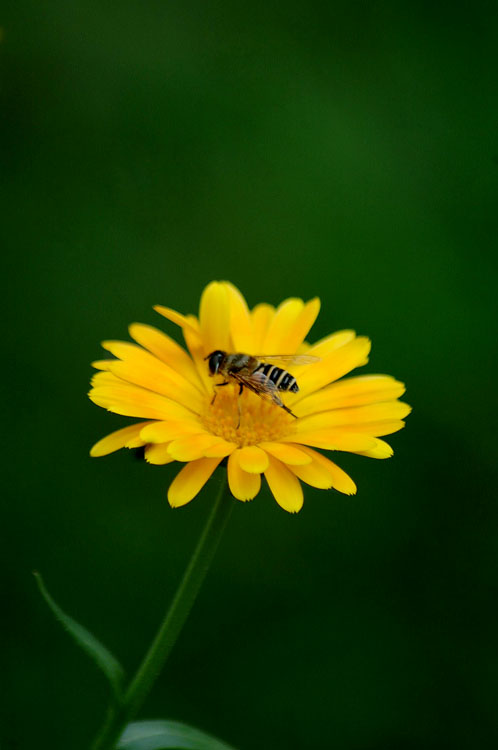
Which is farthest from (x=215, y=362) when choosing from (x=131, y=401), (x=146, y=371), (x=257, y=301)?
(x=257, y=301)

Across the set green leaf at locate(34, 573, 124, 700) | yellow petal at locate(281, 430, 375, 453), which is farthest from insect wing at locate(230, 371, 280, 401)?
green leaf at locate(34, 573, 124, 700)

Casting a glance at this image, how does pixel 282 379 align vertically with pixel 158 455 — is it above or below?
above

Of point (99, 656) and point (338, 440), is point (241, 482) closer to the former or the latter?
point (338, 440)

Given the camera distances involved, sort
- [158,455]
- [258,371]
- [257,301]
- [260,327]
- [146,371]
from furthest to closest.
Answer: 1. [257,301]
2. [260,327]
3. [258,371]
4. [146,371]
5. [158,455]

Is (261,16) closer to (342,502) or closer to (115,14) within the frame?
(115,14)

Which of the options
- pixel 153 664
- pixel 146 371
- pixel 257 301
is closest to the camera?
pixel 153 664

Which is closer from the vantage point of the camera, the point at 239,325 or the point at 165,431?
the point at 165,431
